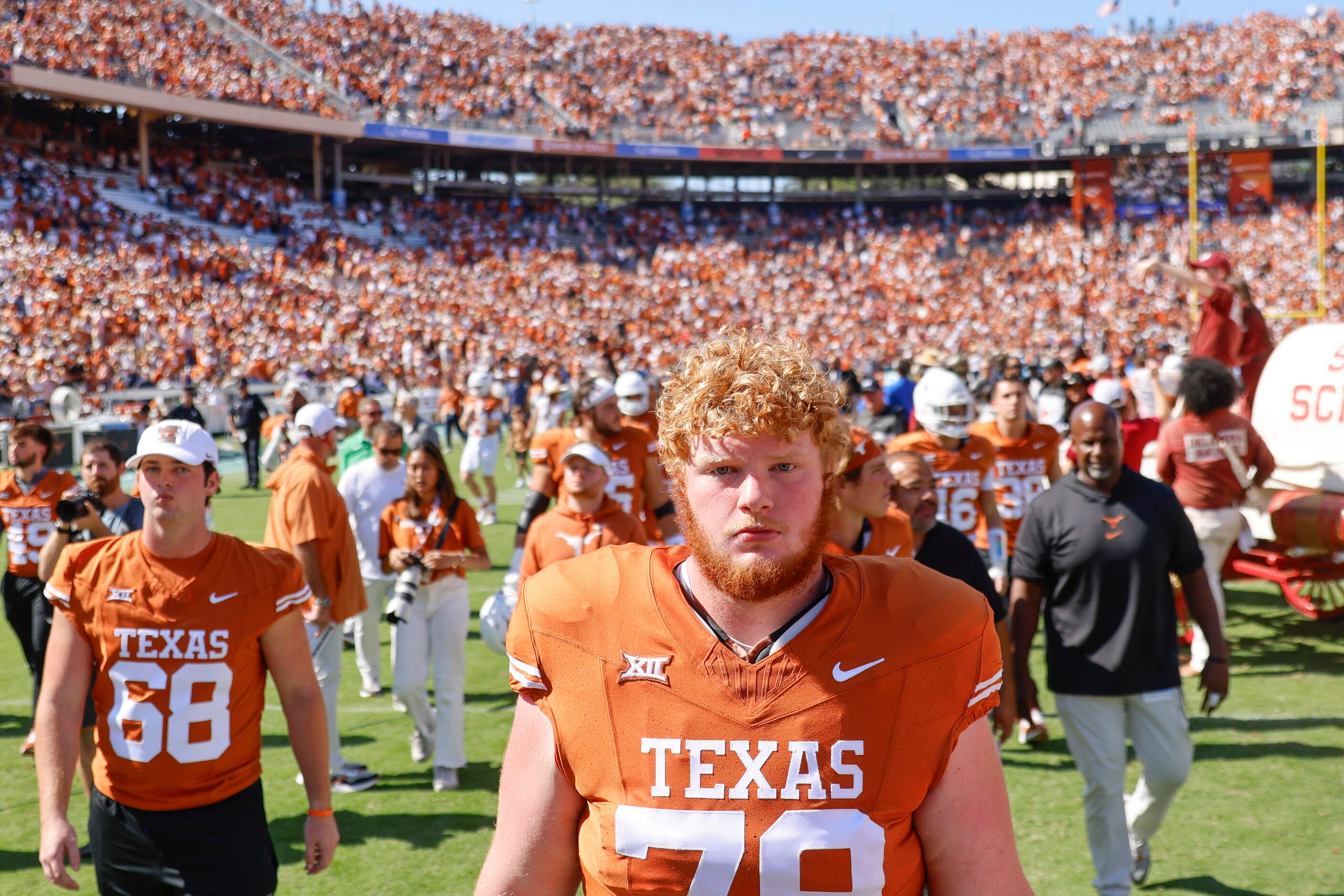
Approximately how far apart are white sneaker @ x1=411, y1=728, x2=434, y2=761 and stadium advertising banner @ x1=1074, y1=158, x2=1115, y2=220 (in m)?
40.5

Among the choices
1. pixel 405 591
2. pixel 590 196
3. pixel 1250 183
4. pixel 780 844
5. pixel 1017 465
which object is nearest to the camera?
pixel 780 844

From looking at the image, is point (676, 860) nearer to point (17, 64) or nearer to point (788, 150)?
point (17, 64)

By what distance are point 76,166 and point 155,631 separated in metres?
33.0

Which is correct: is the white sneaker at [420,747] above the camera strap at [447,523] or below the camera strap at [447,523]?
below

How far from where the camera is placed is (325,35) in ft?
134

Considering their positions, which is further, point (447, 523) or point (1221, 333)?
point (1221, 333)

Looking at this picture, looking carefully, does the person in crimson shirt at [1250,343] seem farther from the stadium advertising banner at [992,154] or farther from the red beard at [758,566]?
the stadium advertising banner at [992,154]

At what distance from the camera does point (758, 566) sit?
1795mm

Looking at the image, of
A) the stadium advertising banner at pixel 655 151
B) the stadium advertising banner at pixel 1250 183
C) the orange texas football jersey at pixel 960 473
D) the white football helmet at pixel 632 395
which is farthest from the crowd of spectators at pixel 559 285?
the orange texas football jersey at pixel 960 473

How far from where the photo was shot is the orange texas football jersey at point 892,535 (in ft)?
15.2

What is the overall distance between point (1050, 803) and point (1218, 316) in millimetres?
5662

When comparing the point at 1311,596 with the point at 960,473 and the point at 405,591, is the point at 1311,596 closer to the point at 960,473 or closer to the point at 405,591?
the point at 960,473

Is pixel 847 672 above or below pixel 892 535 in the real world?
above

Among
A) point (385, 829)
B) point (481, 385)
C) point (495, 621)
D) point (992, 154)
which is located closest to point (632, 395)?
point (495, 621)
